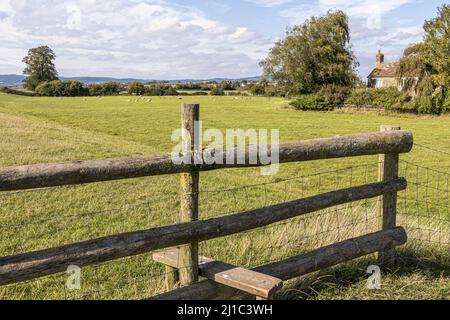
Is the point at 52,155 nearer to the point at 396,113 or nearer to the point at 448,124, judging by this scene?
the point at 448,124

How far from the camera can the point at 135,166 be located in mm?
3723

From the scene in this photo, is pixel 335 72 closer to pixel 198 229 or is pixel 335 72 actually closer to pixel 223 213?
pixel 223 213

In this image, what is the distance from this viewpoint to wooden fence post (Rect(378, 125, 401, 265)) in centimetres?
551

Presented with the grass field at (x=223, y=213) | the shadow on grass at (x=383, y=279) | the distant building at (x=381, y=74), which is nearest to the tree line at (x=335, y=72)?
the distant building at (x=381, y=74)

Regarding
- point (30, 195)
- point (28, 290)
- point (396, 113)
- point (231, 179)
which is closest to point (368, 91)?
point (396, 113)

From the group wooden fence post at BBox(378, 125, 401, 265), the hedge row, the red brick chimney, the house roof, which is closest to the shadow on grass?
wooden fence post at BBox(378, 125, 401, 265)

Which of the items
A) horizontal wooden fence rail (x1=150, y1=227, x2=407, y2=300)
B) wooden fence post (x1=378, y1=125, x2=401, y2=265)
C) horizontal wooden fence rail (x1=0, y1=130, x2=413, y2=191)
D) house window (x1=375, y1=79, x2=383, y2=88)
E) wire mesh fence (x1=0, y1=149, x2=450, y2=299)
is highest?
house window (x1=375, y1=79, x2=383, y2=88)

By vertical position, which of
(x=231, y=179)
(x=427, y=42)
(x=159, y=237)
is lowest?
(x=231, y=179)

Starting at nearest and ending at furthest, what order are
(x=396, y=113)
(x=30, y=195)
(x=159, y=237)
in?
(x=159, y=237), (x=30, y=195), (x=396, y=113)

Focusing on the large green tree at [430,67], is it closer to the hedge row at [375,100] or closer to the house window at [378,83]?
the hedge row at [375,100]

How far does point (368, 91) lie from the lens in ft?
154

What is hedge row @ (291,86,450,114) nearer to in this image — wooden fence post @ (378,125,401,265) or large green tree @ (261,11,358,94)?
large green tree @ (261,11,358,94)

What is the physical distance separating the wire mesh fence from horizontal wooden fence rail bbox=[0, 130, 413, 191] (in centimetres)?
91
